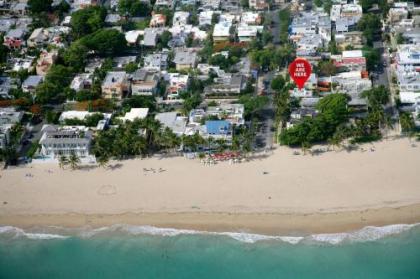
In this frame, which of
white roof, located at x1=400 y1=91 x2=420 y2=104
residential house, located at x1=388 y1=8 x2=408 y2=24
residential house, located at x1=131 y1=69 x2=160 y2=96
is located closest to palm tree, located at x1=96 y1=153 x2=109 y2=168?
residential house, located at x1=131 y1=69 x2=160 y2=96

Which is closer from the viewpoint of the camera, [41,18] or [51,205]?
[51,205]

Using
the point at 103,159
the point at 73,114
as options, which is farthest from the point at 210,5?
the point at 103,159

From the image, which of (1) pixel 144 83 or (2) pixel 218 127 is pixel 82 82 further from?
(2) pixel 218 127

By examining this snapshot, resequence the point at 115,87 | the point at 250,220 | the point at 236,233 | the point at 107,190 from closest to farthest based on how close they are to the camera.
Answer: the point at 236,233 → the point at 250,220 → the point at 107,190 → the point at 115,87

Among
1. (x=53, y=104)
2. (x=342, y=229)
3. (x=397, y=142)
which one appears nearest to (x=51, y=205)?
(x=53, y=104)

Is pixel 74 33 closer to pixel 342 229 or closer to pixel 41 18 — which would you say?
pixel 41 18

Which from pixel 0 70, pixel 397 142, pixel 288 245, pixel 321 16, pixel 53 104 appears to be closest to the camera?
pixel 288 245

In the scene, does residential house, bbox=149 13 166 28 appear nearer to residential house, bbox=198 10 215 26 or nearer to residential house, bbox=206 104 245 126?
residential house, bbox=198 10 215 26
